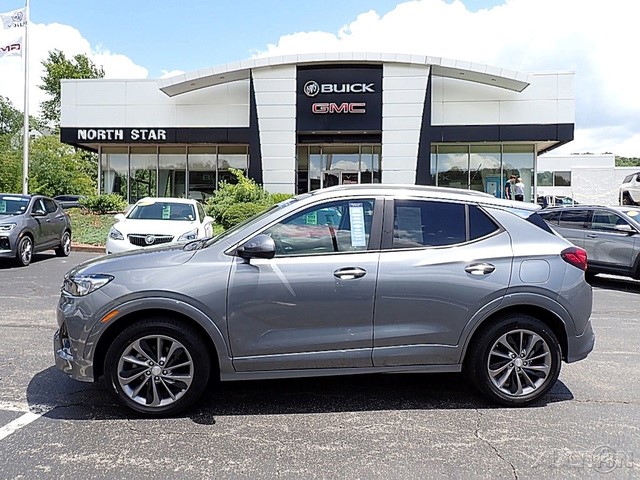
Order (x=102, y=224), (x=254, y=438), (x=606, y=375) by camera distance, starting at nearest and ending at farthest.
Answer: (x=254, y=438) < (x=606, y=375) < (x=102, y=224)

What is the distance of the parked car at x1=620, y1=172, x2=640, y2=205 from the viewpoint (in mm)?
25141

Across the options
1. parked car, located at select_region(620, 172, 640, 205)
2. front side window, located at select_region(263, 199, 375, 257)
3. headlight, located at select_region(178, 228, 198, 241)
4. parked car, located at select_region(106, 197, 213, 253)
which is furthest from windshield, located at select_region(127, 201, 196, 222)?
parked car, located at select_region(620, 172, 640, 205)

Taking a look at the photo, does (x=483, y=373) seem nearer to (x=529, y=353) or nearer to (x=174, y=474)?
(x=529, y=353)

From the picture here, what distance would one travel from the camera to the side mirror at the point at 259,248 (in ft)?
13.1

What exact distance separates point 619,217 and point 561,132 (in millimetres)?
11743

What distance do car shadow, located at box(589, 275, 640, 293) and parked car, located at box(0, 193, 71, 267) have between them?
12419 millimetres

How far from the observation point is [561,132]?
21.7 m

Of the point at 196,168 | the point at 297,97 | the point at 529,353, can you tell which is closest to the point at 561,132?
the point at 297,97

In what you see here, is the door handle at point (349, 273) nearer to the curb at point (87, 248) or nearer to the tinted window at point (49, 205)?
the tinted window at point (49, 205)

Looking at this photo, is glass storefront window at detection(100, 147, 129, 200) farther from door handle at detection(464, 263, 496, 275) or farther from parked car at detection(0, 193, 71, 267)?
door handle at detection(464, 263, 496, 275)

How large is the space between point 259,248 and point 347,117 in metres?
18.9

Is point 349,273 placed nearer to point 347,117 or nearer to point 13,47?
point 347,117

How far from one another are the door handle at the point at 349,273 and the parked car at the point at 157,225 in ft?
20.1

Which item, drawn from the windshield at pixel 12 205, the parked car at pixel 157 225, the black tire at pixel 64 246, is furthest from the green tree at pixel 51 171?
the parked car at pixel 157 225
